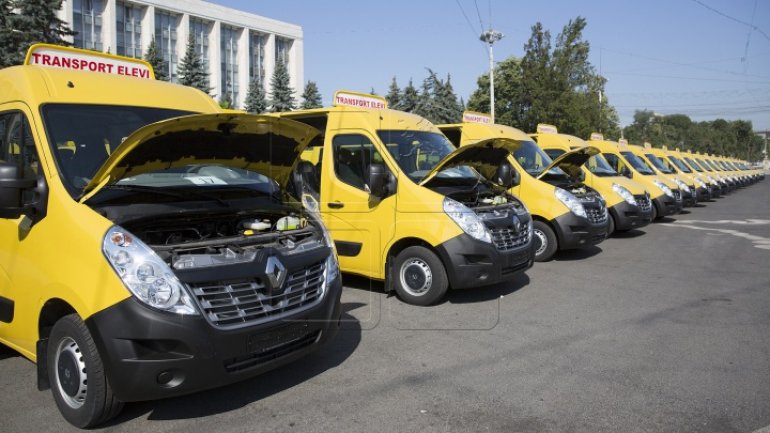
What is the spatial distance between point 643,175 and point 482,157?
9413 millimetres

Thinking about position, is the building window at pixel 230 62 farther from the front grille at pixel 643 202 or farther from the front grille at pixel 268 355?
the front grille at pixel 268 355

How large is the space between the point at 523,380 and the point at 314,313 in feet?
5.67

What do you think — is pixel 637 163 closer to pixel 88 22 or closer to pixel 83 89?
pixel 83 89

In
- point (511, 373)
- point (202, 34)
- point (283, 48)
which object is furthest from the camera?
point (283, 48)

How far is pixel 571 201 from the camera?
30.0ft

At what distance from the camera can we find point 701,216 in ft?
57.9

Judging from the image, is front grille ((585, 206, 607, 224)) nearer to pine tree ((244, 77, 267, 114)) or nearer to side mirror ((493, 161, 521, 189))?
side mirror ((493, 161, 521, 189))

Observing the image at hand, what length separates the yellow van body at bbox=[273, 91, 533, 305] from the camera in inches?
249

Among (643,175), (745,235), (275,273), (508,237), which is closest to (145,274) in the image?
(275,273)

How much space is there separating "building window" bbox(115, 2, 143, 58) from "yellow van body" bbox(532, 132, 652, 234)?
5184cm

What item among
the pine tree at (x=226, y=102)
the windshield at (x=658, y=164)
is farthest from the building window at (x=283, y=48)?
the windshield at (x=658, y=164)

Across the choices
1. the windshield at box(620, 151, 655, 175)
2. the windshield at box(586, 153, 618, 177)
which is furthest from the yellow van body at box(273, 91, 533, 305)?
the windshield at box(620, 151, 655, 175)

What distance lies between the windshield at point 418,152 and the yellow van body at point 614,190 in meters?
4.80

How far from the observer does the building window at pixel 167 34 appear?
2269 inches
